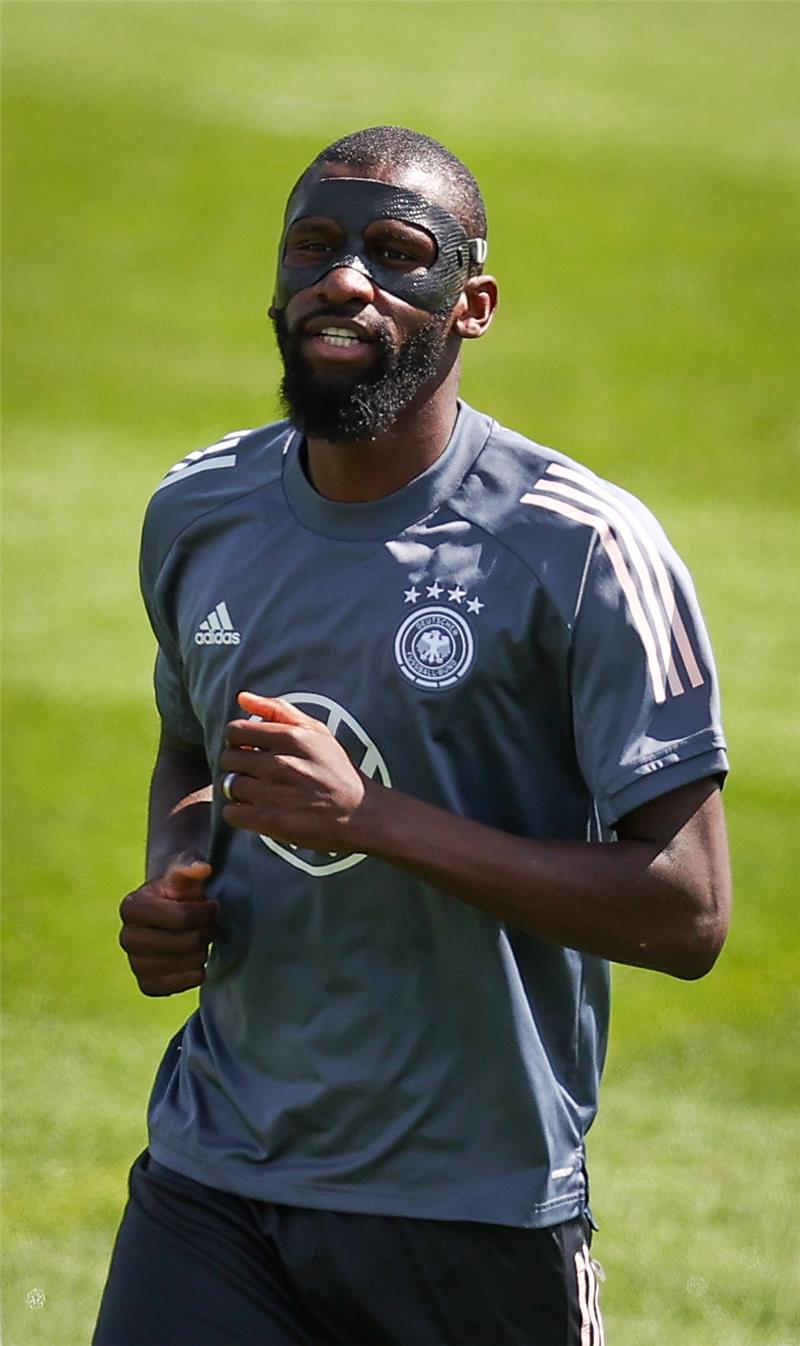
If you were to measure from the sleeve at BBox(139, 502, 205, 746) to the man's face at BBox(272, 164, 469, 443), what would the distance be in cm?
42

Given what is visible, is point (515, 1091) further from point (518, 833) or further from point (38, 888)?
point (38, 888)

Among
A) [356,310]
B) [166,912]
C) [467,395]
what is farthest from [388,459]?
[467,395]

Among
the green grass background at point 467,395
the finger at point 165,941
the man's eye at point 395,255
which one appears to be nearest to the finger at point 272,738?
the finger at point 165,941

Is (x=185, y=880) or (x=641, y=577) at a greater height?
(x=641, y=577)

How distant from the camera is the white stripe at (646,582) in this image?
3240mm

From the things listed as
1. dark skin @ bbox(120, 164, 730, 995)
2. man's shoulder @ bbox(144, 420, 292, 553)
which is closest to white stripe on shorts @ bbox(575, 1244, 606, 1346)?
dark skin @ bbox(120, 164, 730, 995)

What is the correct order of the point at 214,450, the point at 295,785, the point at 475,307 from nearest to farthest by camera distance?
the point at 295,785, the point at 475,307, the point at 214,450

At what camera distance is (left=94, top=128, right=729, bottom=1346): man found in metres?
3.21

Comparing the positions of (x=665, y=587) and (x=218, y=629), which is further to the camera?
(x=218, y=629)

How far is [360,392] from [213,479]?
1.32 feet

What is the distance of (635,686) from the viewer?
3.21 metres

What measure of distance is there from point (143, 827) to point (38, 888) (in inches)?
26.5

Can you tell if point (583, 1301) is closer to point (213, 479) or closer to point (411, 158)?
point (213, 479)

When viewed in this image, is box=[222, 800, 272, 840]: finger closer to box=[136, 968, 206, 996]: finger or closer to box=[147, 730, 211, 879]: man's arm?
box=[136, 968, 206, 996]: finger
